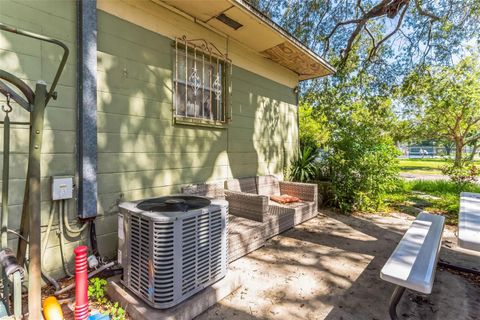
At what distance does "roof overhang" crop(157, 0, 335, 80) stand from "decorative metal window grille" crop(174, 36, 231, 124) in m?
0.36

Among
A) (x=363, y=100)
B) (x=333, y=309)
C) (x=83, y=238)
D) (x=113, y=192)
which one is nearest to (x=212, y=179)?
(x=113, y=192)

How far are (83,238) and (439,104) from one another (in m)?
10.9

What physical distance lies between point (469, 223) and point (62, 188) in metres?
3.44

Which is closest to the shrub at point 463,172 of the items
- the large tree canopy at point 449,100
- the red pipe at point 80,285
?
the large tree canopy at point 449,100

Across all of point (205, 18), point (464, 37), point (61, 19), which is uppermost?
point (464, 37)

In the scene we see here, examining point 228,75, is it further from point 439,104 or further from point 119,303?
point 439,104

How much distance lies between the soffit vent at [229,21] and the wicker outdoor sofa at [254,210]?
2.32 m

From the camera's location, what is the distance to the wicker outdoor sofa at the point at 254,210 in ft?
9.70

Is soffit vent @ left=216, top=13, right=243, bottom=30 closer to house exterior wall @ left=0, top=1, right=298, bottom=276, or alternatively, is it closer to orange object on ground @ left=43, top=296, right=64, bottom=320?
house exterior wall @ left=0, top=1, right=298, bottom=276

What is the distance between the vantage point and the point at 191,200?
225 centimetres

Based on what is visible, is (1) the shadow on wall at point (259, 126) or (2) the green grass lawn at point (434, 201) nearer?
(1) the shadow on wall at point (259, 126)

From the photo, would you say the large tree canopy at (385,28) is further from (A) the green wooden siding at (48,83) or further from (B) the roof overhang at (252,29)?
(A) the green wooden siding at (48,83)

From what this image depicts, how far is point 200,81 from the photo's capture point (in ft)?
11.8

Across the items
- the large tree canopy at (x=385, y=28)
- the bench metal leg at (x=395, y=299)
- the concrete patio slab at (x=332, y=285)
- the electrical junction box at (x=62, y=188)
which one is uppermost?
the large tree canopy at (x=385, y=28)
